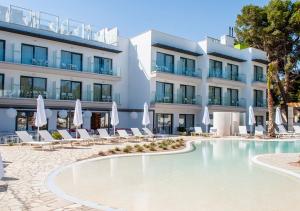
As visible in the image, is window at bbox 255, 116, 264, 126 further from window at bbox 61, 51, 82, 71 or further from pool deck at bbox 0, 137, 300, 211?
pool deck at bbox 0, 137, 300, 211

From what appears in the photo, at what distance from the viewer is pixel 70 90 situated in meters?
28.4

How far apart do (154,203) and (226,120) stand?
24.4 m

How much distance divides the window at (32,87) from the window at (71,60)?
2279 mm

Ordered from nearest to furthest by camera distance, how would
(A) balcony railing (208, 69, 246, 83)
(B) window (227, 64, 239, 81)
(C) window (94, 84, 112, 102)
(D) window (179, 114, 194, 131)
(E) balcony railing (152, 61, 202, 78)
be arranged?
(C) window (94, 84, 112, 102)
(E) balcony railing (152, 61, 202, 78)
(D) window (179, 114, 194, 131)
(A) balcony railing (208, 69, 246, 83)
(B) window (227, 64, 239, 81)

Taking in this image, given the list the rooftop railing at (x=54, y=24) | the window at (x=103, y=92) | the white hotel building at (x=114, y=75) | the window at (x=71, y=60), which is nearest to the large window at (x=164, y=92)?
the white hotel building at (x=114, y=75)

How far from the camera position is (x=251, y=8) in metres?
42.7

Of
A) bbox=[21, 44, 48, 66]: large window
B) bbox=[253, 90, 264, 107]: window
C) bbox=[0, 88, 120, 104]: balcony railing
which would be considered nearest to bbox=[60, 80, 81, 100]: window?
bbox=[0, 88, 120, 104]: balcony railing

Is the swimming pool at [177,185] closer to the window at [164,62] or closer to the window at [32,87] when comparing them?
the window at [32,87]

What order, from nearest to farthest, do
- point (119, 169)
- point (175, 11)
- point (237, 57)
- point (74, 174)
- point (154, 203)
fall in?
point (154, 203), point (74, 174), point (119, 169), point (175, 11), point (237, 57)

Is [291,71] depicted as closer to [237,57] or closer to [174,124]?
[237,57]

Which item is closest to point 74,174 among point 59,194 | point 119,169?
point 119,169

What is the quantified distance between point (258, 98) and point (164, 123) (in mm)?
15791

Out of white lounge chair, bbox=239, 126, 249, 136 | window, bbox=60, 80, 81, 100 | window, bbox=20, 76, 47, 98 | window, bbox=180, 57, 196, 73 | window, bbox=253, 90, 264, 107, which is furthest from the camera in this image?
window, bbox=253, 90, 264, 107

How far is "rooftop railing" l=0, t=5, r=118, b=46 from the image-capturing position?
25766 millimetres
